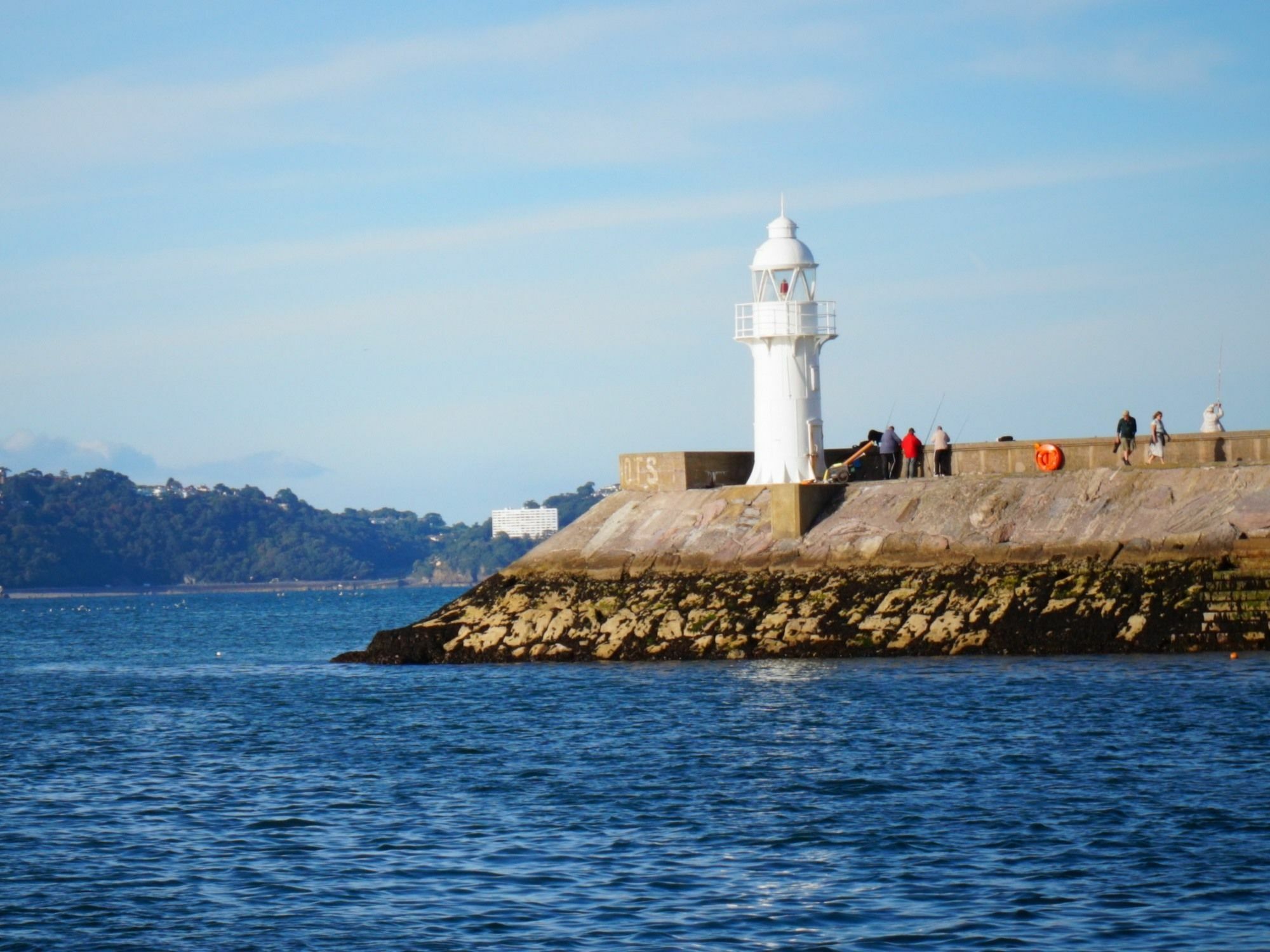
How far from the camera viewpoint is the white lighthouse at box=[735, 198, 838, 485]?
45562mm

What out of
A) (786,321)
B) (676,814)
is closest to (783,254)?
(786,321)

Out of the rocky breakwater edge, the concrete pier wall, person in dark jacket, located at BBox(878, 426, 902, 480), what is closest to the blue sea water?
the rocky breakwater edge

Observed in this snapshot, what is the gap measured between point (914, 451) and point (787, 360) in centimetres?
449

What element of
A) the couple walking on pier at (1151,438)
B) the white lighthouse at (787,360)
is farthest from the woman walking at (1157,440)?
the white lighthouse at (787,360)

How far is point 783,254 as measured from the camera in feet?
151

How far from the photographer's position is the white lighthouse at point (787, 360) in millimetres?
45562

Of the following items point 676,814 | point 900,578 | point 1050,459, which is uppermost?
point 1050,459

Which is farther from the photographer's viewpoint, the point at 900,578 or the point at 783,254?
the point at 783,254

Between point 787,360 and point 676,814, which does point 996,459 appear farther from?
point 676,814

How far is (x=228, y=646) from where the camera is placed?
219ft

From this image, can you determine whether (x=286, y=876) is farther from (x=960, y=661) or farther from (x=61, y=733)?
(x=960, y=661)

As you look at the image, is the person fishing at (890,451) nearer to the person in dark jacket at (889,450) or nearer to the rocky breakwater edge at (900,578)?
the person in dark jacket at (889,450)

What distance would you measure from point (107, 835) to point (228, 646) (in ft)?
157

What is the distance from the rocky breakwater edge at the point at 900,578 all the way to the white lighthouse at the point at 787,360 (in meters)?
2.40
